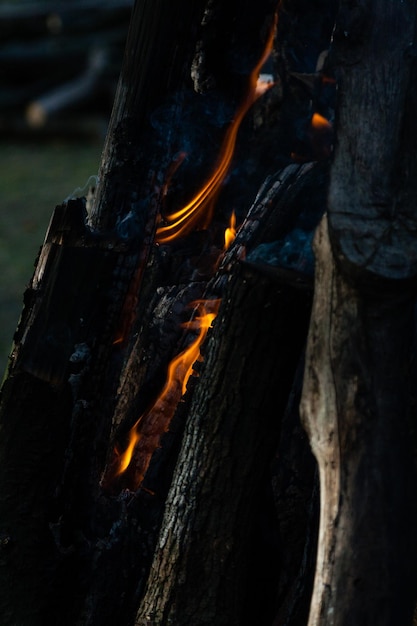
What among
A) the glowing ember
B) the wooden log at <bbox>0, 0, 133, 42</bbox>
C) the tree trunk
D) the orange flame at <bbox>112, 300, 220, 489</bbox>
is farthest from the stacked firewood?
the tree trunk

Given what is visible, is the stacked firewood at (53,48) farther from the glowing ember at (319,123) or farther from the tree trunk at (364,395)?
the tree trunk at (364,395)

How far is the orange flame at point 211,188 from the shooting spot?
3.07 m

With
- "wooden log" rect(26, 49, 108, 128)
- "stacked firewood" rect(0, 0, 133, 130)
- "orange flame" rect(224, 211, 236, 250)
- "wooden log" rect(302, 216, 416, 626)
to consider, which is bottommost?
"wooden log" rect(302, 216, 416, 626)

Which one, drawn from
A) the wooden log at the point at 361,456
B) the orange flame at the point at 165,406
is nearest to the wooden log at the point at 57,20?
the orange flame at the point at 165,406

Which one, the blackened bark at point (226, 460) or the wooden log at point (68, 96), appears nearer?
the blackened bark at point (226, 460)

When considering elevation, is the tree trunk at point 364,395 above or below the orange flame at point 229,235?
below

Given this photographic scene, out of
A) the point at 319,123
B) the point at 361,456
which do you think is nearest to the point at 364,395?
the point at 361,456

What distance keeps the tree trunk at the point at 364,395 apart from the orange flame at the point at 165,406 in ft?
2.04

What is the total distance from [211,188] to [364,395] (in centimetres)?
121

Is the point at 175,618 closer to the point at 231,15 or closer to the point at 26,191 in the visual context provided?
the point at 231,15

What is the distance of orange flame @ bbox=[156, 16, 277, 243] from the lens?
3072 mm

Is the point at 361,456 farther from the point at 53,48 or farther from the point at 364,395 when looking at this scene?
the point at 53,48

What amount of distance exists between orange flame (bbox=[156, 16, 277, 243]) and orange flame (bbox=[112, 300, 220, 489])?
1.09ft

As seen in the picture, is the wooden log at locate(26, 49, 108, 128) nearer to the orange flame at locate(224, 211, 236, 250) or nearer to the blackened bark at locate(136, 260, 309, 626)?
the orange flame at locate(224, 211, 236, 250)
